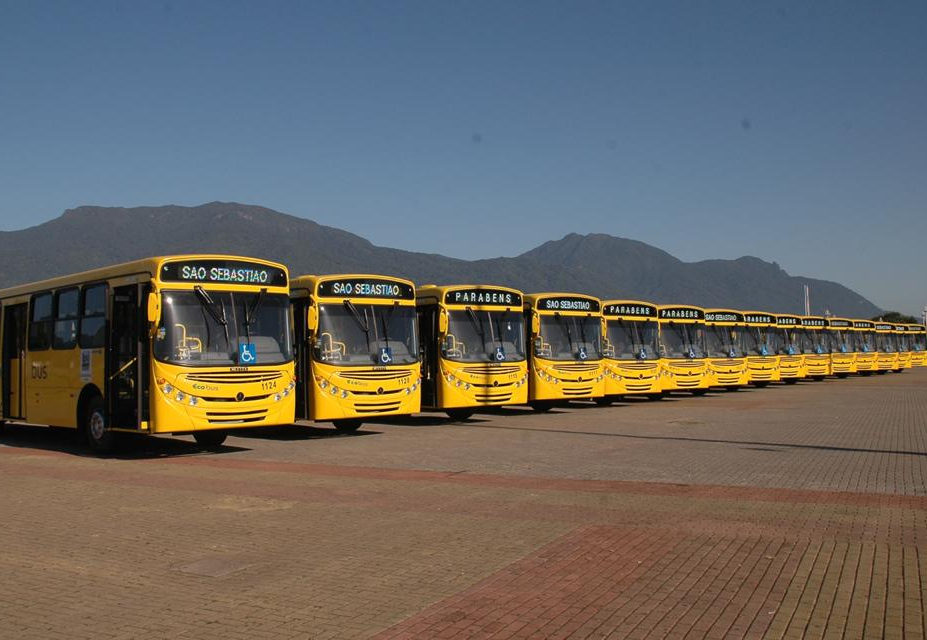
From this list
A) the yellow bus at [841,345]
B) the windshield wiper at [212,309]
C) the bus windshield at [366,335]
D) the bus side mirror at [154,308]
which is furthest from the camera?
the yellow bus at [841,345]

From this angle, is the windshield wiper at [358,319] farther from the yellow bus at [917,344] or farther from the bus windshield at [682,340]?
the yellow bus at [917,344]

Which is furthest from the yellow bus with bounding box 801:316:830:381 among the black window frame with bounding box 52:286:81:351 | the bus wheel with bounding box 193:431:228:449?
the black window frame with bounding box 52:286:81:351

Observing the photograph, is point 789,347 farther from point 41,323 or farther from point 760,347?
point 41,323

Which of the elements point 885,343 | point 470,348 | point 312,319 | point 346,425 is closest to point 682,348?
point 470,348

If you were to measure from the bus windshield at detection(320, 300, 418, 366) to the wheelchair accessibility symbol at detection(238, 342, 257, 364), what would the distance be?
245 cm

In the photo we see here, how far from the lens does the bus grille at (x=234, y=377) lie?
14.5 meters

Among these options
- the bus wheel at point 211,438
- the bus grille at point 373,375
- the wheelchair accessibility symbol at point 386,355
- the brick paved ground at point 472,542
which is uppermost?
the wheelchair accessibility symbol at point 386,355

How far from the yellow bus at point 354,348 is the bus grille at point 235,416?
2.28 m

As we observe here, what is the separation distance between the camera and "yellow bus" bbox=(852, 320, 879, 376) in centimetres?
5069

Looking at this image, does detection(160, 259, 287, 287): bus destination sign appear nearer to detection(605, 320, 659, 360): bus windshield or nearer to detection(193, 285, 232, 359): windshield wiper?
detection(193, 285, 232, 359): windshield wiper

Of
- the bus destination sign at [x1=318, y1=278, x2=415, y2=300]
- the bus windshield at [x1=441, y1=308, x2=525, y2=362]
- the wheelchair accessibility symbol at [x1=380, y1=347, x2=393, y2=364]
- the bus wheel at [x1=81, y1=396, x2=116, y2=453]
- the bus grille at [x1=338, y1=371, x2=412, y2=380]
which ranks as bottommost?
the bus wheel at [x1=81, y1=396, x2=116, y2=453]

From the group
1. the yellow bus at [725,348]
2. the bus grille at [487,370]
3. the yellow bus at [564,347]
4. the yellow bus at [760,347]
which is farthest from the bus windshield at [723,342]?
the bus grille at [487,370]

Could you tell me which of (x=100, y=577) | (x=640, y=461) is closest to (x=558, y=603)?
(x=100, y=577)

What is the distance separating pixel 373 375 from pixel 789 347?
28353 millimetres
